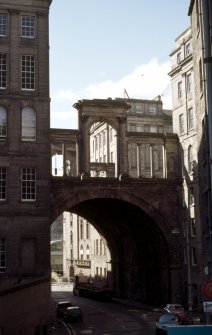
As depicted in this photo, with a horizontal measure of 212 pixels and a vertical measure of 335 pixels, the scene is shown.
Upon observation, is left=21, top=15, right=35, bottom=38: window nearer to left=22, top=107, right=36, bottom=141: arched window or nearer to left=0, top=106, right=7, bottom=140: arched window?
left=22, top=107, right=36, bottom=141: arched window

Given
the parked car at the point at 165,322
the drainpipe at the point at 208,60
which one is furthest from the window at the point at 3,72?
the drainpipe at the point at 208,60

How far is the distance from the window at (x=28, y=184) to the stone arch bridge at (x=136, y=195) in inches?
150

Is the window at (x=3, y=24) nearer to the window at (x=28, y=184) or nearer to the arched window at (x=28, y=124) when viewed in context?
the arched window at (x=28, y=124)

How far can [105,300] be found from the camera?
66.4 meters

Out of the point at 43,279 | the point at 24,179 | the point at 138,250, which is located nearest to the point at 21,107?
the point at 24,179

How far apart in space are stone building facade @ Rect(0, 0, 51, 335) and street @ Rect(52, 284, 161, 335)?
4611 millimetres

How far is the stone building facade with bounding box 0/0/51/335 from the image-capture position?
4688cm

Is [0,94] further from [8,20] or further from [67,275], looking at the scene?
[67,275]

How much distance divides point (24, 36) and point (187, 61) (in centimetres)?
1862

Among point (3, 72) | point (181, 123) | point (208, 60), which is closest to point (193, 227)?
point (181, 123)

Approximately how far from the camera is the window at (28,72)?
163ft

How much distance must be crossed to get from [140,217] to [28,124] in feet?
57.3

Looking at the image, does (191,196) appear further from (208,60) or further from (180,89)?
(208,60)

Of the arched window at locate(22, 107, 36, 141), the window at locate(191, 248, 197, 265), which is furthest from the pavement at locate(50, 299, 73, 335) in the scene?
the arched window at locate(22, 107, 36, 141)
